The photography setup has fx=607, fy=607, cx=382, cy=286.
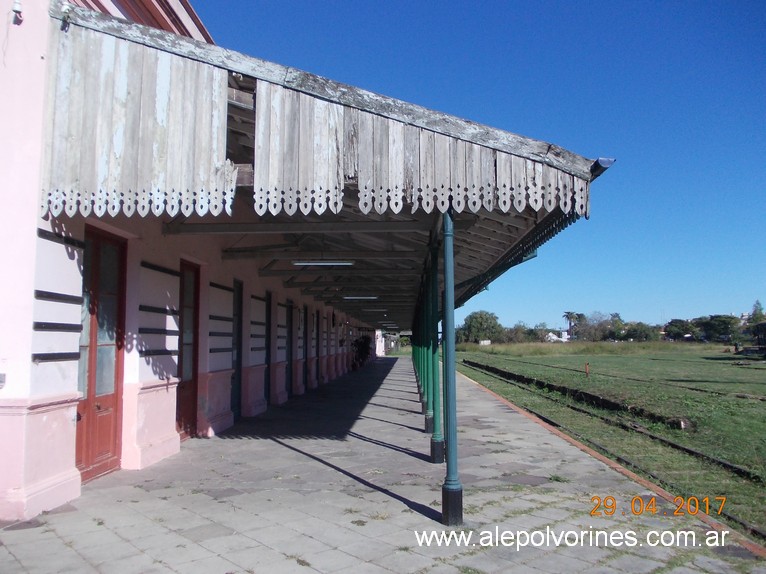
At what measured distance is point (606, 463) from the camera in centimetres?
744

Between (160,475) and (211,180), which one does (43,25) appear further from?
(160,475)

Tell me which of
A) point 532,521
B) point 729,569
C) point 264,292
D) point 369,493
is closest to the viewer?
point 729,569

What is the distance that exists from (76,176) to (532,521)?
4.74 m

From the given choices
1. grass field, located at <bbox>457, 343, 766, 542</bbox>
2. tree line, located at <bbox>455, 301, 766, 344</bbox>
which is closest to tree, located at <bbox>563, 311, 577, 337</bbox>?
tree line, located at <bbox>455, 301, 766, 344</bbox>

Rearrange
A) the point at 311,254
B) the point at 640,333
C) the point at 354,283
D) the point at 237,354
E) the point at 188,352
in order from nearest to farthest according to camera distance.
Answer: the point at 188,352 < the point at 311,254 < the point at 237,354 < the point at 354,283 < the point at 640,333

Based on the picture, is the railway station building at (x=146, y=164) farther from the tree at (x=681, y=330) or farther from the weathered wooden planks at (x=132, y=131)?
the tree at (x=681, y=330)

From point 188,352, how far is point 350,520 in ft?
14.7

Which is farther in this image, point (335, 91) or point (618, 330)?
point (618, 330)

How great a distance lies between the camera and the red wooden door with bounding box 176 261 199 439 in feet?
27.2

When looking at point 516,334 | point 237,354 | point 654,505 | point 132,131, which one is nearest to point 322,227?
point 132,131

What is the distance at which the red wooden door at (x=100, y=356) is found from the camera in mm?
5992

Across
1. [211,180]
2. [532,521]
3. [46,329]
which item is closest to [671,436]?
[532,521]

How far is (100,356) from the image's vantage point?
6.29 m

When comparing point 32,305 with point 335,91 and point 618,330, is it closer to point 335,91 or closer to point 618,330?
point 335,91
